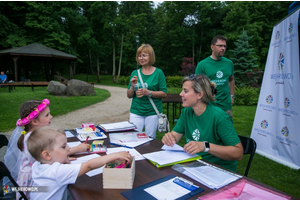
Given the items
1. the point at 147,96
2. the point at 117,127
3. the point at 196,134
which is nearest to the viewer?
the point at 196,134

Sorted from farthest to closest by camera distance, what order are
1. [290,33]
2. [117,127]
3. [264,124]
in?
1. [264,124]
2. [290,33]
3. [117,127]

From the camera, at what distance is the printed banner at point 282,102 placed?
378 centimetres

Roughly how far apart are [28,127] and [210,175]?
171 cm

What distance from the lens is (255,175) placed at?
3.55m

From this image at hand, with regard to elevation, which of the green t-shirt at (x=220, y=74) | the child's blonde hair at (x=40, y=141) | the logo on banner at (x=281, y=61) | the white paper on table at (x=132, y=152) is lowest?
the white paper on table at (x=132, y=152)

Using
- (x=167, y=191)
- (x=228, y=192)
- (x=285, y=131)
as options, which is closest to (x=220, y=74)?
(x=285, y=131)

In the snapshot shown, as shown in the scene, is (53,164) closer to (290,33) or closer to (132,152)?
(132,152)

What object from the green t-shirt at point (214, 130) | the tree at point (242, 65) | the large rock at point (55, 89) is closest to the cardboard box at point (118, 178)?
the green t-shirt at point (214, 130)

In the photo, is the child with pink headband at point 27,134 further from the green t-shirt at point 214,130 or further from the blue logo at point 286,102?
the blue logo at point 286,102

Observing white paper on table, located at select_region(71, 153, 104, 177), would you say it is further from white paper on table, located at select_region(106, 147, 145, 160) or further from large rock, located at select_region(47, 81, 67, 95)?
large rock, located at select_region(47, 81, 67, 95)

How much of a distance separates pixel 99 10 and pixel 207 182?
29348mm

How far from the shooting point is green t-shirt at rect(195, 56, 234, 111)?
3.46m

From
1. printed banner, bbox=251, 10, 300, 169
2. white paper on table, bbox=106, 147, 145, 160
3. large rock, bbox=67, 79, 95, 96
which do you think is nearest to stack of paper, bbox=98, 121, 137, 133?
white paper on table, bbox=106, 147, 145, 160

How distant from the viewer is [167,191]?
1.26 m
